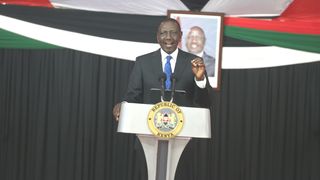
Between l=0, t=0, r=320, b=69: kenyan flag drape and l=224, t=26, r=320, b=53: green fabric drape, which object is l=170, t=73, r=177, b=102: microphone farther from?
l=224, t=26, r=320, b=53: green fabric drape

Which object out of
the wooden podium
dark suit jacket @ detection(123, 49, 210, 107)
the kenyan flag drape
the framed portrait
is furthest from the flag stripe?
the wooden podium

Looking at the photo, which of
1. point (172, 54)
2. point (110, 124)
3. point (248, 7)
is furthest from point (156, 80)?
point (248, 7)

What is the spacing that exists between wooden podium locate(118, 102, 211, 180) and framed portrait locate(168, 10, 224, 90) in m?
1.98

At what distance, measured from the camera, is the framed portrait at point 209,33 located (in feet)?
13.4

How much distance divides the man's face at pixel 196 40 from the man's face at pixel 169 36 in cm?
163

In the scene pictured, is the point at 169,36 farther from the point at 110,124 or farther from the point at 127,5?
the point at 110,124

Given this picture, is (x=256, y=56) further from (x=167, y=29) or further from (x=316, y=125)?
(x=167, y=29)

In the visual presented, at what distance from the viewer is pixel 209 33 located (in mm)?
4102

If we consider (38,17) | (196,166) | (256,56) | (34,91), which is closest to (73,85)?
(34,91)

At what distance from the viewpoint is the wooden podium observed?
2.09m

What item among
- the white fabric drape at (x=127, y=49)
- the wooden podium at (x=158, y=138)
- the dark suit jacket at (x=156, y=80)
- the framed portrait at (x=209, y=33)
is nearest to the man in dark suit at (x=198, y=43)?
the framed portrait at (x=209, y=33)

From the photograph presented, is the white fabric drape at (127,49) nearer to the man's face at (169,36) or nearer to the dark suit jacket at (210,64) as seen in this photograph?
the dark suit jacket at (210,64)

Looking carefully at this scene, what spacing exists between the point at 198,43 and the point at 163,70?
1.72m

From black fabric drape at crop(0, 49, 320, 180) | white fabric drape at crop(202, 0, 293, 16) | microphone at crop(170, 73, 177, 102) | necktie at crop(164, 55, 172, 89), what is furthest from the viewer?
black fabric drape at crop(0, 49, 320, 180)
